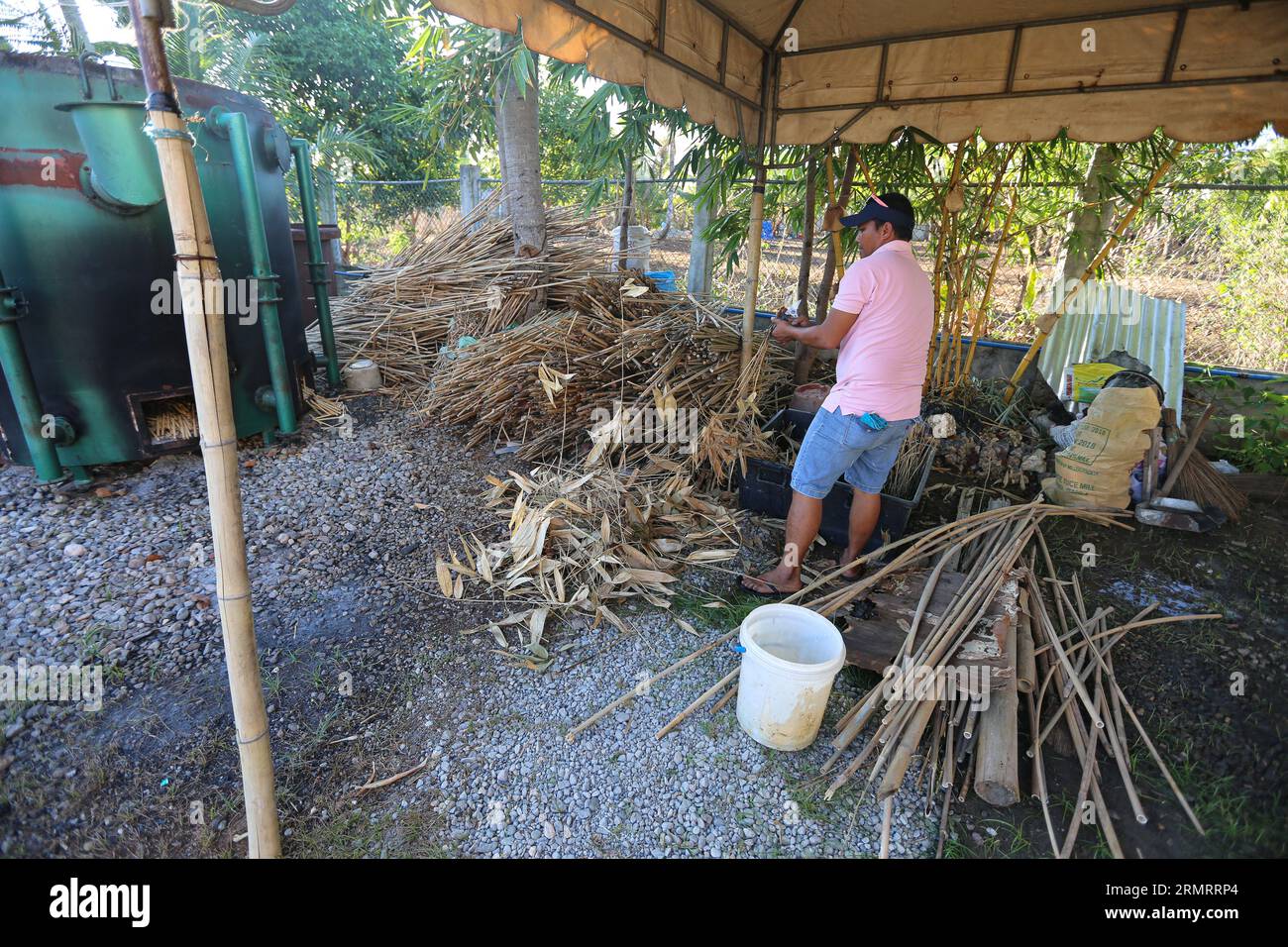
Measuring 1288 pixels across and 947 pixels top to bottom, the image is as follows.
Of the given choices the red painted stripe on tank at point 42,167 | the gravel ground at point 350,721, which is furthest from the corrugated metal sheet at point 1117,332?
the red painted stripe on tank at point 42,167

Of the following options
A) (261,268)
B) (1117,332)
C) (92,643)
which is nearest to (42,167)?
(261,268)

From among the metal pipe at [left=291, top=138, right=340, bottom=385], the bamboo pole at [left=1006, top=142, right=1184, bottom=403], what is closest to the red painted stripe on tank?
the metal pipe at [left=291, top=138, right=340, bottom=385]

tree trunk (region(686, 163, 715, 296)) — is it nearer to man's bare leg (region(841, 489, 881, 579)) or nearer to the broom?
man's bare leg (region(841, 489, 881, 579))

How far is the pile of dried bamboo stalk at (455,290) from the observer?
5.66 m

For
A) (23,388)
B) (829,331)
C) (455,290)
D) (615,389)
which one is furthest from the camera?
(455,290)

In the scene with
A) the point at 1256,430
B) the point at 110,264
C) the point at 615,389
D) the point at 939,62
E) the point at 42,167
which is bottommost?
the point at 1256,430

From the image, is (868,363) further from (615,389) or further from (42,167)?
(42,167)

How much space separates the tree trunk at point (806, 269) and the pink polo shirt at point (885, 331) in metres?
1.42

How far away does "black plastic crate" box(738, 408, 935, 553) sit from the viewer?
12.6ft

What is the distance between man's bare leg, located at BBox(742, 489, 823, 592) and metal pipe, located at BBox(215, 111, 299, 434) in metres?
3.52

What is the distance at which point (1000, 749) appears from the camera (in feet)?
7.75

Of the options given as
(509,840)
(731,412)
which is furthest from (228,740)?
(731,412)

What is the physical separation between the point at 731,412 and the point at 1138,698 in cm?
281

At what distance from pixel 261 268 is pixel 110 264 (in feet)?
2.52
